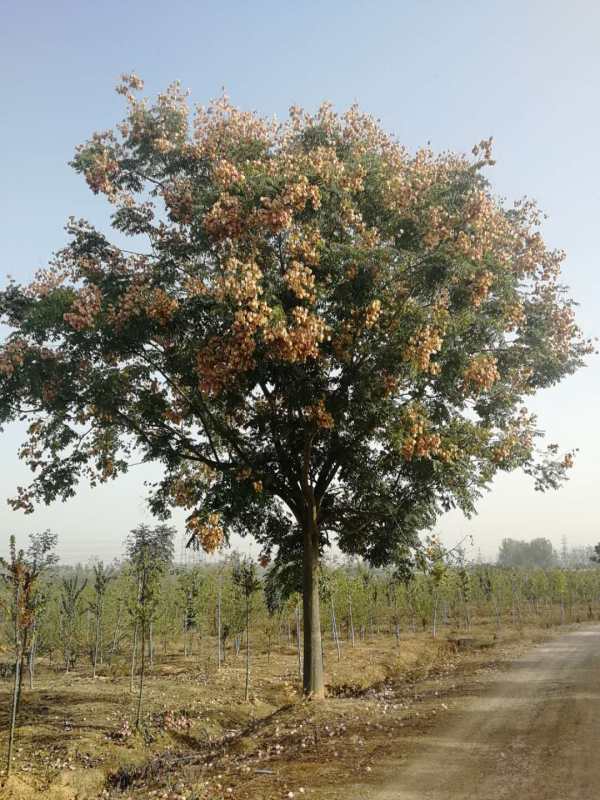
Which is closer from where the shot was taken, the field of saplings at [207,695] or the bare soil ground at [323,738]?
the bare soil ground at [323,738]

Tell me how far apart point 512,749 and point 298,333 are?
886 centimetres

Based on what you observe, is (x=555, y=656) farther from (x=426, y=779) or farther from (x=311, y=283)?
(x=311, y=283)

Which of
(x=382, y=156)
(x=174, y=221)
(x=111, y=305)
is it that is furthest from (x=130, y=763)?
(x=382, y=156)

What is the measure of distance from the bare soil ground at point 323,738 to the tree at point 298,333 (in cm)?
334

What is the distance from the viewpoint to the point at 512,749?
35.6 ft

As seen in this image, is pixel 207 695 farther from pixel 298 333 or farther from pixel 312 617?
pixel 298 333

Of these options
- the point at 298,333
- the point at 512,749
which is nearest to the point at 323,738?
the point at 512,749

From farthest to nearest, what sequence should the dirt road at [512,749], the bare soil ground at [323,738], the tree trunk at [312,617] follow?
1. the tree trunk at [312,617]
2. the bare soil ground at [323,738]
3. the dirt road at [512,749]

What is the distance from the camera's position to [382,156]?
16188mm

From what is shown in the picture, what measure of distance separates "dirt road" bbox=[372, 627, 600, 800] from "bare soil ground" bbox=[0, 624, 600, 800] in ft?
0.11

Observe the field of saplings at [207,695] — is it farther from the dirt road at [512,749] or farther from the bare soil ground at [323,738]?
the dirt road at [512,749]

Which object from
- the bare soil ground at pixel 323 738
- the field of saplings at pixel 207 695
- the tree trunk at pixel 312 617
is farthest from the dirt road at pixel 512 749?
the tree trunk at pixel 312 617

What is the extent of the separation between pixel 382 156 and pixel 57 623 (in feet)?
101

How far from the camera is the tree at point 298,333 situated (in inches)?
540
